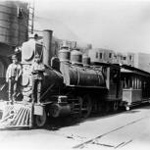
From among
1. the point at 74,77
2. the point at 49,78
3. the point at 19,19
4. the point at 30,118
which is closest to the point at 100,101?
the point at 74,77

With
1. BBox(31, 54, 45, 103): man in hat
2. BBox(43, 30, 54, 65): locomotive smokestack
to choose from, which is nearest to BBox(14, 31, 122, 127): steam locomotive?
BBox(43, 30, 54, 65): locomotive smokestack

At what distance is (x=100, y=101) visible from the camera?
42.0ft

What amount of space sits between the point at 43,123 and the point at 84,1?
4169 mm

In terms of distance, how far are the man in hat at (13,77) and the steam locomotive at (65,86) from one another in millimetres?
231

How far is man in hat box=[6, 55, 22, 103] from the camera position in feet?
28.5

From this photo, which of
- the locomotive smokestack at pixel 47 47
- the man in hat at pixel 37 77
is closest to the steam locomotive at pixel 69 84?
the locomotive smokestack at pixel 47 47

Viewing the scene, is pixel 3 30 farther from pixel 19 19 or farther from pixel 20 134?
pixel 20 134

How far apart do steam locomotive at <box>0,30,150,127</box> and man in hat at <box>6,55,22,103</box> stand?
231 millimetres

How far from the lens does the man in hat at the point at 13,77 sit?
869 centimetres

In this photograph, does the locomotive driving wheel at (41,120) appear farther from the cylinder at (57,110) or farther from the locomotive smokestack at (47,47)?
the locomotive smokestack at (47,47)

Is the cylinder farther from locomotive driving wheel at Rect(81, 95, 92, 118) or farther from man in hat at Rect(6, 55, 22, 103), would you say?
locomotive driving wheel at Rect(81, 95, 92, 118)

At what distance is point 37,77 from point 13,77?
852 mm

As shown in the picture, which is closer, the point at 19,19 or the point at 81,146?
the point at 81,146

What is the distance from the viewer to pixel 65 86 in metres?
9.97
